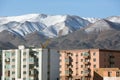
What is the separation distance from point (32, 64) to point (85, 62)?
114ft

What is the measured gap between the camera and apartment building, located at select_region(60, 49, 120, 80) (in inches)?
6127

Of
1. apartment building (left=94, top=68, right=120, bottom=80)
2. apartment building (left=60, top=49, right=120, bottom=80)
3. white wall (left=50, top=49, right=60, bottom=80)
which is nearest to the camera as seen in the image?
apartment building (left=94, top=68, right=120, bottom=80)

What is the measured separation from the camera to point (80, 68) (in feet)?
535

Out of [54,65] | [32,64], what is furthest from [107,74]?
[32,64]

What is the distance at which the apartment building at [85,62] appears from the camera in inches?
6127

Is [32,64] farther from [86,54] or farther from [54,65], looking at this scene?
[86,54]

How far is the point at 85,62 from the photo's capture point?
6319 inches

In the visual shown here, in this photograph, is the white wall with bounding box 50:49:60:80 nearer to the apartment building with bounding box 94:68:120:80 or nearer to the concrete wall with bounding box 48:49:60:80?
the concrete wall with bounding box 48:49:60:80

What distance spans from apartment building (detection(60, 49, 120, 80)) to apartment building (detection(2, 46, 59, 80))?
26.1 meters

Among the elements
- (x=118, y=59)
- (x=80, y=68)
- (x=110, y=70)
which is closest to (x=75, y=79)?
(x=80, y=68)

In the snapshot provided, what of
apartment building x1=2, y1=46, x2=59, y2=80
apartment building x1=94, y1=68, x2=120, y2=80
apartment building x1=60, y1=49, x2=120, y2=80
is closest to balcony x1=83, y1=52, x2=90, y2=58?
apartment building x1=60, y1=49, x2=120, y2=80

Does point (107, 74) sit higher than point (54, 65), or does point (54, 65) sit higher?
Answer: point (54, 65)

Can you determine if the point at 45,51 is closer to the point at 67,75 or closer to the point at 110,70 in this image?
the point at 110,70

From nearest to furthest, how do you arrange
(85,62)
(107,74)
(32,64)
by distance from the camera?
(32,64), (107,74), (85,62)
